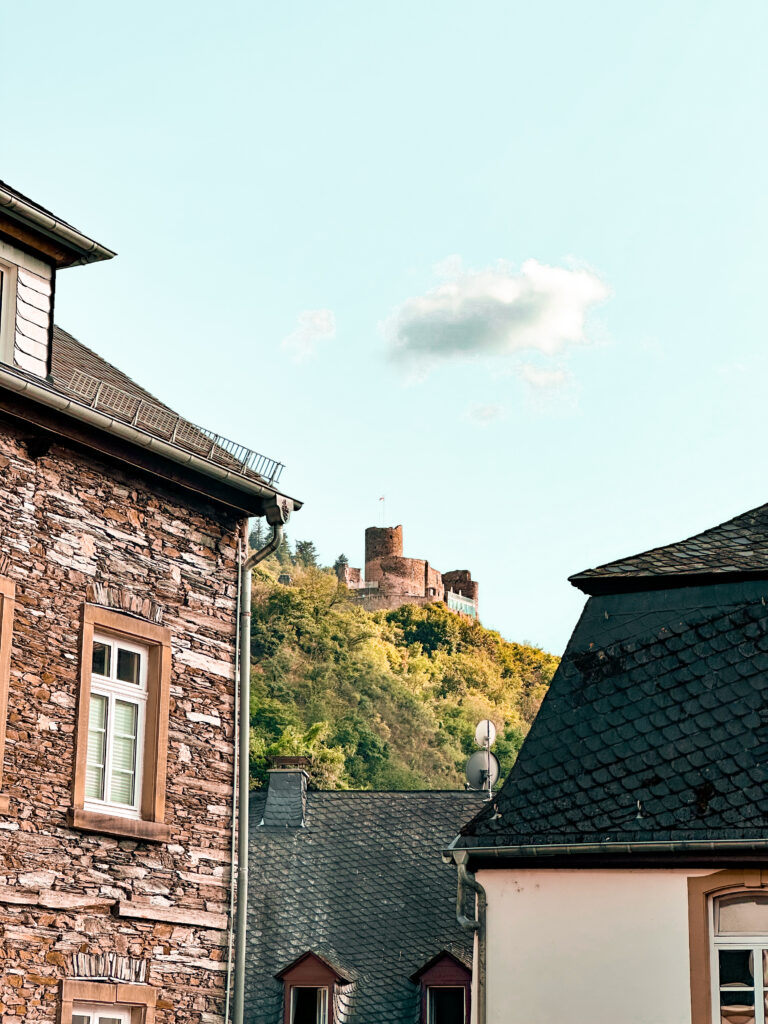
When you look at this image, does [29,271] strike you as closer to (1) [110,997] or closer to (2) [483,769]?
(1) [110,997]

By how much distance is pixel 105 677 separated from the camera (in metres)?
12.1

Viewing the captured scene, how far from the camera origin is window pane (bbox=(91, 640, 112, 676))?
12.0 meters

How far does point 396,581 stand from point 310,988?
99.2 m

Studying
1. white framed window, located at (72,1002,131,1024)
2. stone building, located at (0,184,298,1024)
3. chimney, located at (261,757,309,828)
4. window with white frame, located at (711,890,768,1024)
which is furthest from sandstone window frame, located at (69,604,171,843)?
chimney, located at (261,757,309,828)

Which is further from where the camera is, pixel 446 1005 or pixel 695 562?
pixel 446 1005

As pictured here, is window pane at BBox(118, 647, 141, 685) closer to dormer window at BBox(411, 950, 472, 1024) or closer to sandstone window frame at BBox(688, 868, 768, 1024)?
sandstone window frame at BBox(688, 868, 768, 1024)

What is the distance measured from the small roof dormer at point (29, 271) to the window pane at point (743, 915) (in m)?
6.40

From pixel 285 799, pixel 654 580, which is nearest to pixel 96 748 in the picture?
pixel 654 580

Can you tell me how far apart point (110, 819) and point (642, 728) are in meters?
3.99

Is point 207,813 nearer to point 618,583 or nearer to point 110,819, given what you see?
point 110,819

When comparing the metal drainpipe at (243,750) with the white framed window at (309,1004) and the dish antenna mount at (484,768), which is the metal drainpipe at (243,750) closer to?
the white framed window at (309,1004)

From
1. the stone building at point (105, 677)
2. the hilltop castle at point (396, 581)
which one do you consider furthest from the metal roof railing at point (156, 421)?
the hilltop castle at point (396, 581)

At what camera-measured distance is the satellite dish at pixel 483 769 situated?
20.7m

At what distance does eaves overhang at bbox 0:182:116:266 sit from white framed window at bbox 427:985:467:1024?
11110 millimetres
